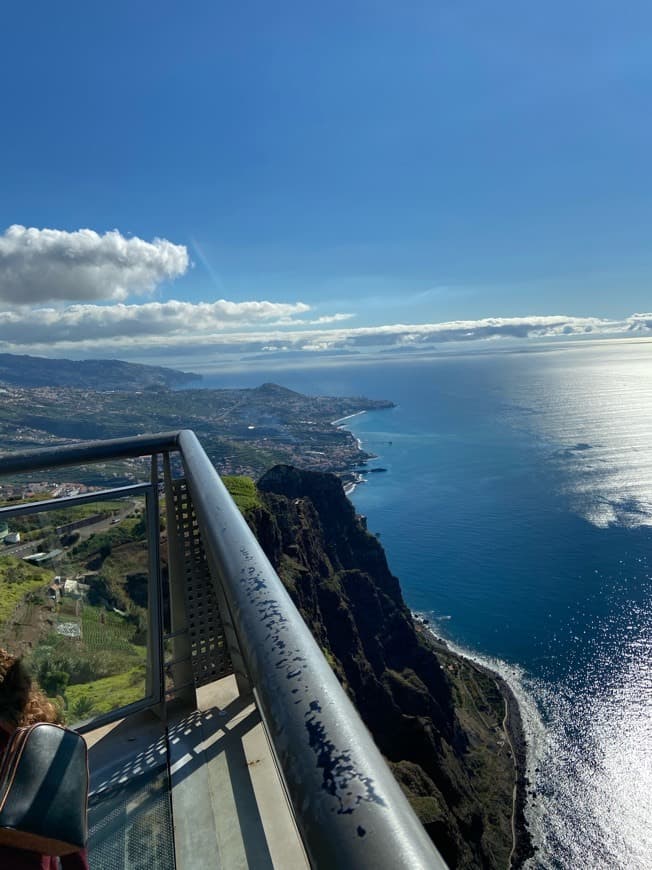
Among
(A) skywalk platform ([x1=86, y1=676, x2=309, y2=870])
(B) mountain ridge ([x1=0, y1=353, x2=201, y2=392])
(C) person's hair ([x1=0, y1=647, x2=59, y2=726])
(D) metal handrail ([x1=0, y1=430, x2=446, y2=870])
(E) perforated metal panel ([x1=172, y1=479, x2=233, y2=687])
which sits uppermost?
(B) mountain ridge ([x1=0, y1=353, x2=201, y2=392])

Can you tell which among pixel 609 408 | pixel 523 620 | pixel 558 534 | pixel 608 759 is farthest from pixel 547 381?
pixel 608 759

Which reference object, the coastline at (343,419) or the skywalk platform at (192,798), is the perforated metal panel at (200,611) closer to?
the skywalk platform at (192,798)

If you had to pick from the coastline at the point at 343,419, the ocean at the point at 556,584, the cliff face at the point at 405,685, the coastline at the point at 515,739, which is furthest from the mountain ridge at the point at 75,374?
the coastline at the point at 515,739

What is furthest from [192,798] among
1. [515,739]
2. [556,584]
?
[556,584]

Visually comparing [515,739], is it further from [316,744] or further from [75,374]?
[75,374]

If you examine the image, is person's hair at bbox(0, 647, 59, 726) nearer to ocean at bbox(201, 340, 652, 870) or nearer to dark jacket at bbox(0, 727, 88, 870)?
dark jacket at bbox(0, 727, 88, 870)

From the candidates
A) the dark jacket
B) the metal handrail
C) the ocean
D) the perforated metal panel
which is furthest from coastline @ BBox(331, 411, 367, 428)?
the dark jacket

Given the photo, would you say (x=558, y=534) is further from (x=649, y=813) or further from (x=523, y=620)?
(x=649, y=813)

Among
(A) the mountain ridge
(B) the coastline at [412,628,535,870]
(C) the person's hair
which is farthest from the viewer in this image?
(A) the mountain ridge
